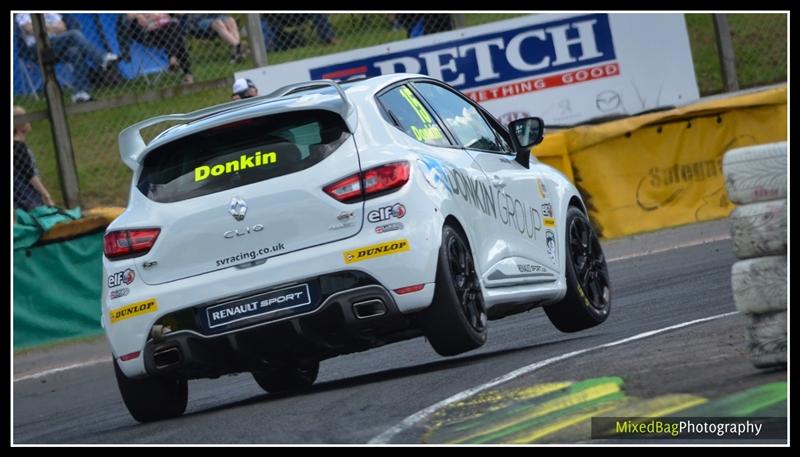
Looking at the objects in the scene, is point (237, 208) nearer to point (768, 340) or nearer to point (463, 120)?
point (463, 120)

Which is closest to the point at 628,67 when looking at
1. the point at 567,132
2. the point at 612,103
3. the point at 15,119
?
the point at 612,103

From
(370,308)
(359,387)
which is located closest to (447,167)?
(370,308)

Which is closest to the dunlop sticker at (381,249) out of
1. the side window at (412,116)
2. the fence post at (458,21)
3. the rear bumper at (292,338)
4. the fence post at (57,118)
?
the rear bumper at (292,338)

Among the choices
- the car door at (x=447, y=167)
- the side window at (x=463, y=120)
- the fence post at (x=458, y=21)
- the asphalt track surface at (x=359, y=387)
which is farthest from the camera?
the fence post at (x=458, y=21)

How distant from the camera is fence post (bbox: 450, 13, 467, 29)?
714 inches

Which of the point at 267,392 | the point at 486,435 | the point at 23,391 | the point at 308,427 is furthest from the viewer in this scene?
the point at 23,391

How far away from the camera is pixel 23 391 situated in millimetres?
13180

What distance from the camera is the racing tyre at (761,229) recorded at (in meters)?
6.85

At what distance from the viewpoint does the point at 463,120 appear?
31.2 feet

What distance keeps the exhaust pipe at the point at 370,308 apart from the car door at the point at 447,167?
0.60m

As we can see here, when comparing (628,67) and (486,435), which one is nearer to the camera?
(486,435)

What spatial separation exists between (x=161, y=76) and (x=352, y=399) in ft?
33.9

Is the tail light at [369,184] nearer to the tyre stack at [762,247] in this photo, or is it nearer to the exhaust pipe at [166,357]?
the exhaust pipe at [166,357]
